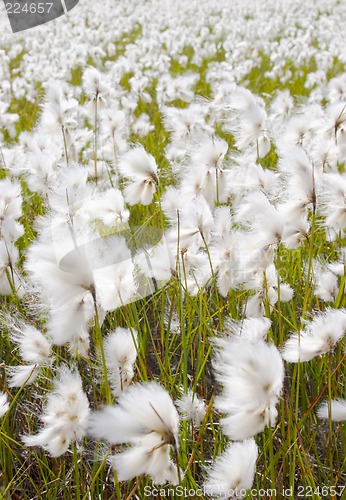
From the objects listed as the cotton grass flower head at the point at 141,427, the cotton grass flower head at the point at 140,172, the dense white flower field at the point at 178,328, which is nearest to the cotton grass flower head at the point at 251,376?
the dense white flower field at the point at 178,328

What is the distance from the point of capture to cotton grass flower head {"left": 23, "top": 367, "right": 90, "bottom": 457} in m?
1.22

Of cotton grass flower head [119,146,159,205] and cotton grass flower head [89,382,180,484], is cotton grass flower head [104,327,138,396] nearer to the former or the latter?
cotton grass flower head [89,382,180,484]

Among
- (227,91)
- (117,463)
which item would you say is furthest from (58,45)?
(117,463)

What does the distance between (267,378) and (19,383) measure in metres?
0.76

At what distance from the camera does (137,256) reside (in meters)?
1.91

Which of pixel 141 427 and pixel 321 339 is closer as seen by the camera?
pixel 141 427

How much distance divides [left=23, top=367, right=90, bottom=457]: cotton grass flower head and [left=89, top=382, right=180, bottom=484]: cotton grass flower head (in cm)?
27

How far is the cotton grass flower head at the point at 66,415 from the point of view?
4.00ft

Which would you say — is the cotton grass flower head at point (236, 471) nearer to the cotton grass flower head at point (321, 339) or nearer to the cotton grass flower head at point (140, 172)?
the cotton grass flower head at point (321, 339)

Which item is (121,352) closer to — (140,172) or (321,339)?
(321,339)

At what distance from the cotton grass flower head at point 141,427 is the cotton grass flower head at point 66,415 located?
27 centimetres

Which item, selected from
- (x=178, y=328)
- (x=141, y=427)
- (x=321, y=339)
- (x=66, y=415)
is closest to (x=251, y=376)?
(x=141, y=427)

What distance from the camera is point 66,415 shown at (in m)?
1.22

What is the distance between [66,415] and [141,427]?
0.38 metres
